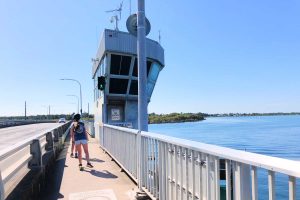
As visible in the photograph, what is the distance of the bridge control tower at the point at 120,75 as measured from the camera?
22719 millimetres

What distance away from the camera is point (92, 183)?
8.20 m

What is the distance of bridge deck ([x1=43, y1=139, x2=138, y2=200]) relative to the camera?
7.04 metres

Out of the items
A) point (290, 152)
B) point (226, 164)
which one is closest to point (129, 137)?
point (226, 164)

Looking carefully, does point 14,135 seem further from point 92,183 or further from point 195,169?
point 195,169

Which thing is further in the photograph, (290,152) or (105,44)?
(290,152)

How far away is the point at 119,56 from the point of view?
2345 cm

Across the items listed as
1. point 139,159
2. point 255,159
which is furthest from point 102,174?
point 255,159

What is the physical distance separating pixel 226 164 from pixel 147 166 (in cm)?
352

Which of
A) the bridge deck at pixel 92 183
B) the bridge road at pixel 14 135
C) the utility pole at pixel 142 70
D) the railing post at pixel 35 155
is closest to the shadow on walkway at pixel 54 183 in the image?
the bridge deck at pixel 92 183

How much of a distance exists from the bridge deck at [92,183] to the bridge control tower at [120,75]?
11307mm

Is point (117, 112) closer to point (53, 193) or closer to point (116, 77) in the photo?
point (116, 77)

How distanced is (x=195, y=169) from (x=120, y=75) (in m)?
20.6

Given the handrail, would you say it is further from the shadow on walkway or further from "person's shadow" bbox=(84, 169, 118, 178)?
"person's shadow" bbox=(84, 169, 118, 178)

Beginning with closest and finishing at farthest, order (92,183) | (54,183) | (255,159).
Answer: (255,159) < (92,183) < (54,183)
